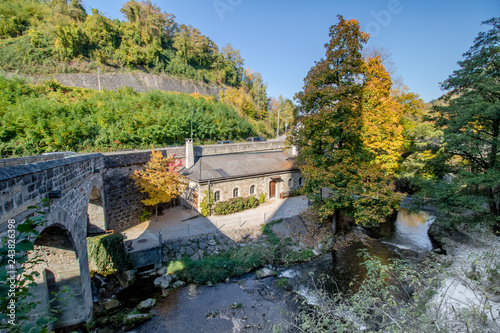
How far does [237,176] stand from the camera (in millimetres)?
18312

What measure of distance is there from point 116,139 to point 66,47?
1793 cm

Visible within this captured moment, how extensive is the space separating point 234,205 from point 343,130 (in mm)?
9502

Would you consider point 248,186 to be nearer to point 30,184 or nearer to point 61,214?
point 61,214

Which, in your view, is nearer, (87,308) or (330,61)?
(87,308)

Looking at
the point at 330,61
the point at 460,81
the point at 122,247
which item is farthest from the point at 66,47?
the point at 460,81

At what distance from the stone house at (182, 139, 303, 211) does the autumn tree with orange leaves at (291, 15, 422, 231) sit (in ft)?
18.3

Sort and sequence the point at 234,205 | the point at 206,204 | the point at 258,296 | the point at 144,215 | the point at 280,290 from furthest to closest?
the point at 234,205 < the point at 206,204 < the point at 144,215 < the point at 280,290 < the point at 258,296

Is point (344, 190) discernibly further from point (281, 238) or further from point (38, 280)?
A: point (38, 280)

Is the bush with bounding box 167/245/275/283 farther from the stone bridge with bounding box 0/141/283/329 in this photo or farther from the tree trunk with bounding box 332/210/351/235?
the tree trunk with bounding box 332/210/351/235

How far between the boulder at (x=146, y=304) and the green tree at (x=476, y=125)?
614 inches

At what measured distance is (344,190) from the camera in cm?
1350

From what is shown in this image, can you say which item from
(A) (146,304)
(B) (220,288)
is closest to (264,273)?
(B) (220,288)

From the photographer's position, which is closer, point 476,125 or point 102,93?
point 476,125

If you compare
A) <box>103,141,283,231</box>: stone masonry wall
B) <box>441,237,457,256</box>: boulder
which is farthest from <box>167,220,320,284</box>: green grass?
<box>441,237,457,256</box>: boulder
